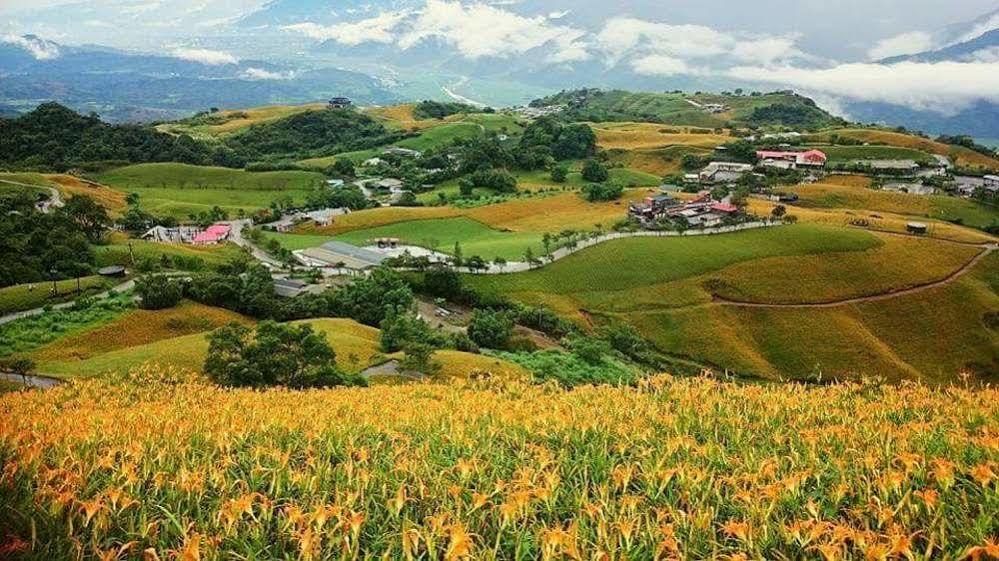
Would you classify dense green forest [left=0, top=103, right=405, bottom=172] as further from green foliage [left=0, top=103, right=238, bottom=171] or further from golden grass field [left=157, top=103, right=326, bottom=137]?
golden grass field [left=157, top=103, right=326, bottom=137]

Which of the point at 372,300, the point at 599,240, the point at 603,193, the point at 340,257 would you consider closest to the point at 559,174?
the point at 603,193

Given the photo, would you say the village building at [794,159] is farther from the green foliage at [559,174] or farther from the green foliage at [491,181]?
the green foliage at [491,181]

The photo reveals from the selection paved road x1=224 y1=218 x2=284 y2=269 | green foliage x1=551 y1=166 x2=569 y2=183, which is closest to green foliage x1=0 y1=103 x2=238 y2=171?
paved road x1=224 y1=218 x2=284 y2=269

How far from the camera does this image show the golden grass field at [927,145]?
126375 millimetres

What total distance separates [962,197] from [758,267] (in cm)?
5203

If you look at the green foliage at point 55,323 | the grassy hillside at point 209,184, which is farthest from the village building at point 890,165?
the green foliage at point 55,323

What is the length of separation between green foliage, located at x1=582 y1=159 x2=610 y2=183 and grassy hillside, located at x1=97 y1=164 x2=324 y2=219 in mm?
49794

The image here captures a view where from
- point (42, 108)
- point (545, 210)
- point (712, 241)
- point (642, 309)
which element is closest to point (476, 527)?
point (642, 309)

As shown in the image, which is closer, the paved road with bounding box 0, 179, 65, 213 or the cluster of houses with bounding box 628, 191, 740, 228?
the cluster of houses with bounding box 628, 191, 740, 228

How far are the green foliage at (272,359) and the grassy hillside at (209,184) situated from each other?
82.1 m

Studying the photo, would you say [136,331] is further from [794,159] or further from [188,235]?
[794,159]

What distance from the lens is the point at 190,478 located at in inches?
283

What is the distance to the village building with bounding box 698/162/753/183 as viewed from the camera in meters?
108

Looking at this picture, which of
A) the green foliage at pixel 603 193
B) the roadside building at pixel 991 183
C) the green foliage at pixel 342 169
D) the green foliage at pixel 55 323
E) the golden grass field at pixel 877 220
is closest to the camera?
the green foliage at pixel 55 323
